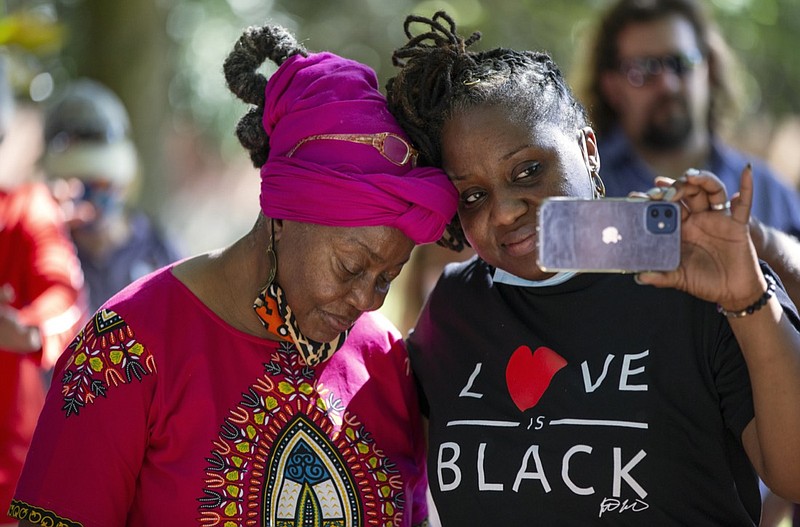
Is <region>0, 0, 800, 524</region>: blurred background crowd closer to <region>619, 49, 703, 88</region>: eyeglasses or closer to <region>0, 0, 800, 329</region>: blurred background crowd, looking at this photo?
<region>0, 0, 800, 329</region>: blurred background crowd

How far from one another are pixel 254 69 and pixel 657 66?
8.54ft

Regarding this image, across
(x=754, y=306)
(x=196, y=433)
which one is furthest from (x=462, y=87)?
(x=196, y=433)

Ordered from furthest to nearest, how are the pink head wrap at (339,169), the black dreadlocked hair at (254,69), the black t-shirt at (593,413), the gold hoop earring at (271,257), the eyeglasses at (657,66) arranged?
the eyeglasses at (657,66) < the black dreadlocked hair at (254,69) < the gold hoop earring at (271,257) < the pink head wrap at (339,169) < the black t-shirt at (593,413)

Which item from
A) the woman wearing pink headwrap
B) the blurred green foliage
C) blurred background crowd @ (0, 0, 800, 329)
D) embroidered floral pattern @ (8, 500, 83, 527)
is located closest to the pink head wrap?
the woman wearing pink headwrap

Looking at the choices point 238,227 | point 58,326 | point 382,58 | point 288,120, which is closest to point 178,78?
point 382,58

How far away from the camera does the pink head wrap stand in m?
2.56

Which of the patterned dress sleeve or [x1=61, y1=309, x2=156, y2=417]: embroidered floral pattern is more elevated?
[x1=61, y1=309, x2=156, y2=417]: embroidered floral pattern

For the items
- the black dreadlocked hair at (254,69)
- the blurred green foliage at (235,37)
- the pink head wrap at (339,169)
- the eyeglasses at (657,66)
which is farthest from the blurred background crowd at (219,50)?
the pink head wrap at (339,169)

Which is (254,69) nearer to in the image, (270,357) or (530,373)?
(270,357)

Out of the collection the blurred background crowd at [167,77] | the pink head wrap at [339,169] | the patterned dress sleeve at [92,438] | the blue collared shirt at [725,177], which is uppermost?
the blurred background crowd at [167,77]

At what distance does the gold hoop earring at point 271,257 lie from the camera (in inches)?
105

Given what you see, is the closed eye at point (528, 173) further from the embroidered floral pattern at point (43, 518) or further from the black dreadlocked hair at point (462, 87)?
the embroidered floral pattern at point (43, 518)

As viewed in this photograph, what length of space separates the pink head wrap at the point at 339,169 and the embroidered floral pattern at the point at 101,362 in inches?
18.4

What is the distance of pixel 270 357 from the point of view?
2709 mm
